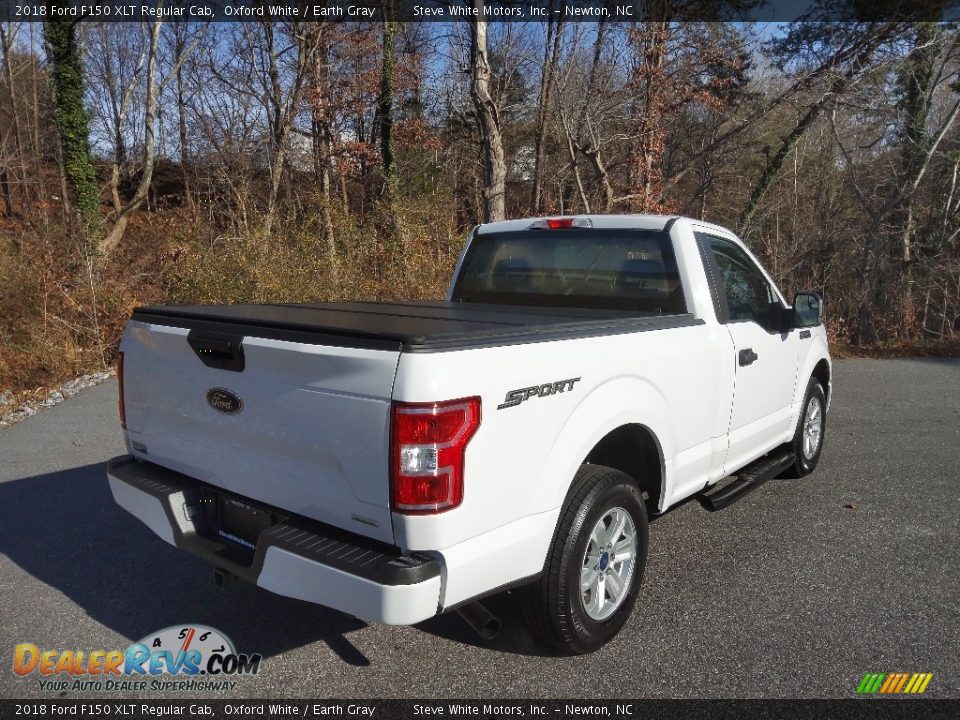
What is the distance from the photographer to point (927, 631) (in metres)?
3.36

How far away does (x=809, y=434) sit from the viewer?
5766 mm

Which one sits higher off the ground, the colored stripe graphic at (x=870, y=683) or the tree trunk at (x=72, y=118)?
the tree trunk at (x=72, y=118)

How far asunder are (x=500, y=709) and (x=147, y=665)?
1.55m

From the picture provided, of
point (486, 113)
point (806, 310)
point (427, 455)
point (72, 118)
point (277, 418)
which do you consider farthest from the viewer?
point (72, 118)

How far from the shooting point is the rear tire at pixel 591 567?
115 inches

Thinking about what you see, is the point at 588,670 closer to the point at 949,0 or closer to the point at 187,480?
the point at 187,480

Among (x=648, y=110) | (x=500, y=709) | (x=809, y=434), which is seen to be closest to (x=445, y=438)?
(x=500, y=709)

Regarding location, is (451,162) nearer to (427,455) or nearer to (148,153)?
(148,153)

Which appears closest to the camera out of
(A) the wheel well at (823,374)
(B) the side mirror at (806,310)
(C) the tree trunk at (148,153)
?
(B) the side mirror at (806,310)

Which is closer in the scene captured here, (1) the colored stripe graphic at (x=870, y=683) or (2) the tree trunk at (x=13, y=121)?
(1) the colored stripe graphic at (x=870, y=683)

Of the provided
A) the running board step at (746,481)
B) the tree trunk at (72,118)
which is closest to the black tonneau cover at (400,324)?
the running board step at (746,481)

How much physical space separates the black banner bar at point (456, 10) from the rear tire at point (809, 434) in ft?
37.7

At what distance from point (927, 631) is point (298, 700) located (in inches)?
112

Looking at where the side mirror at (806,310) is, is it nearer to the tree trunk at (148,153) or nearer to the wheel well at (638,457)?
the wheel well at (638,457)
